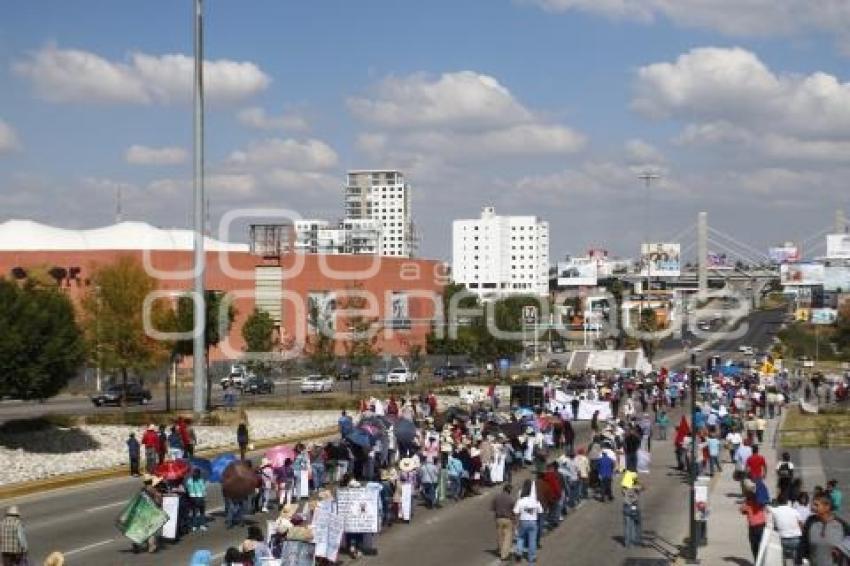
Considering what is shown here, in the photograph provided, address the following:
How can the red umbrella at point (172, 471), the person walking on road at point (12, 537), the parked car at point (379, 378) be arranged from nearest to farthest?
the person walking on road at point (12, 537)
the red umbrella at point (172, 471)
the parked car at point (379, 378)

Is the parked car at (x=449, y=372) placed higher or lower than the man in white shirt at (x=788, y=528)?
lower

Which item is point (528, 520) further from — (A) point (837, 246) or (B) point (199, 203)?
(A) point (837, 246)

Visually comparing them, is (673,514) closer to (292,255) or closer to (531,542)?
(531,542)

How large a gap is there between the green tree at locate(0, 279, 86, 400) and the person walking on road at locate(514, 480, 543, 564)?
20735mm

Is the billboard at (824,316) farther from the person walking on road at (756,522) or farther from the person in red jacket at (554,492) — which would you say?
the person walking on road at (756,522)

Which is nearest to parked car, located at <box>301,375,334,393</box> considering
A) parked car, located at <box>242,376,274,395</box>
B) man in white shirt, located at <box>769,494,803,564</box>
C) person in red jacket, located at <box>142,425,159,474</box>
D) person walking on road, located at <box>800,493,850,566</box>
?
parked car, located at <box>242,376,274,395</box>

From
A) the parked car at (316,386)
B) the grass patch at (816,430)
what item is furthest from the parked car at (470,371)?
the grass patch at (816,430)

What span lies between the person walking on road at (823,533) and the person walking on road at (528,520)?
16.9 ft

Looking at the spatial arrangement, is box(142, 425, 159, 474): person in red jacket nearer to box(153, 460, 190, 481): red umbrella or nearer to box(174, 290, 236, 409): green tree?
box(153, 460, 190, 481): red umbrella

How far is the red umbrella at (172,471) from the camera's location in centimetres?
2186

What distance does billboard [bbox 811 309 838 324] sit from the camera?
137500 mm

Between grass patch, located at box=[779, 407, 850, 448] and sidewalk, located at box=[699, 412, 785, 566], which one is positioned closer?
sidewalk, located at box=[699, 412, 785, 566]

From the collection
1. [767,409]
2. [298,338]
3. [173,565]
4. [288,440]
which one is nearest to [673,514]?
[173,565]

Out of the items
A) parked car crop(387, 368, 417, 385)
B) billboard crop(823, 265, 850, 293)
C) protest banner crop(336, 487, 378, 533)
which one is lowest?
parked car crop(387, 368, 417, 385)
